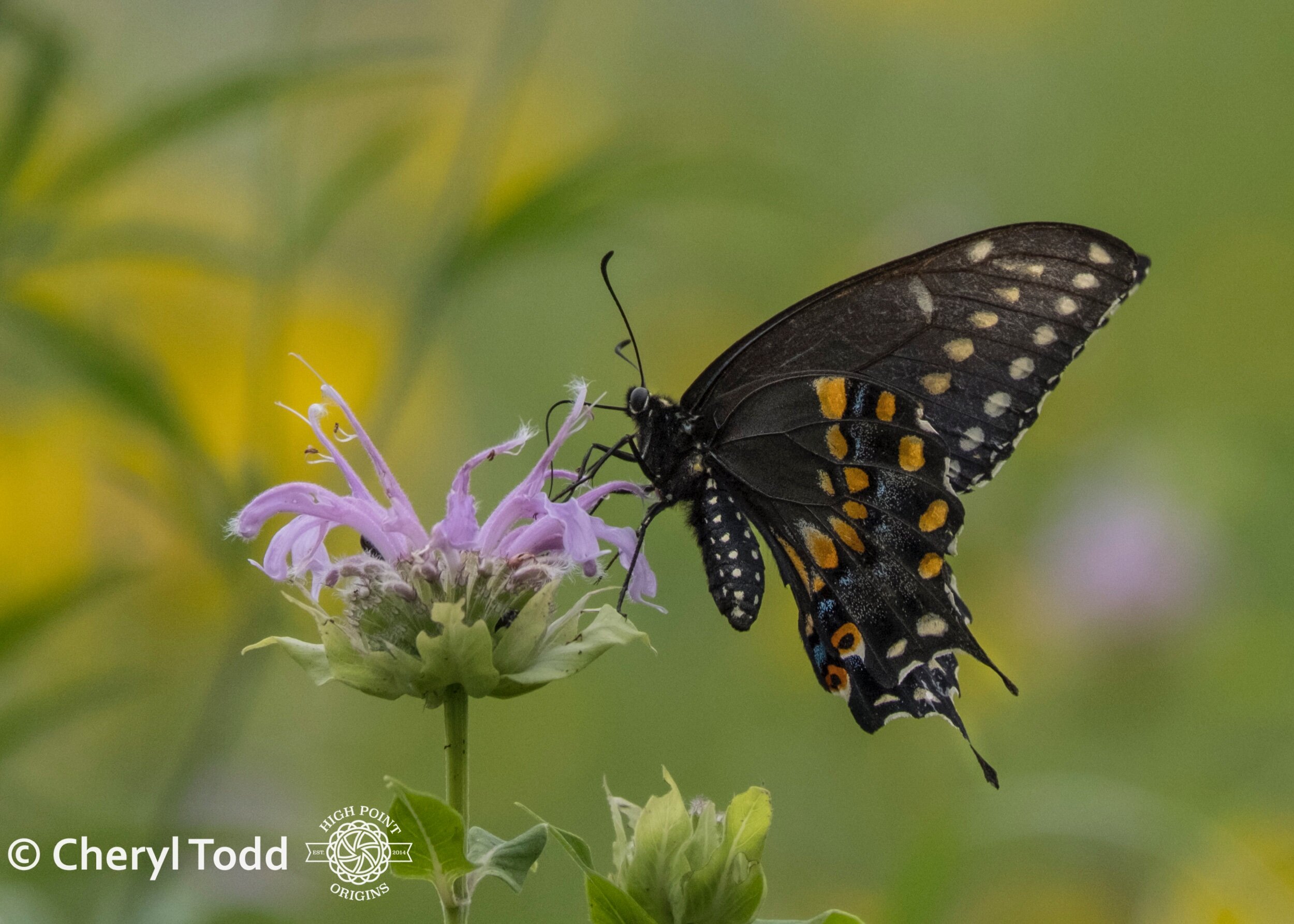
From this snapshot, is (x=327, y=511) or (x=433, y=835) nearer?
(x=433, y=835)

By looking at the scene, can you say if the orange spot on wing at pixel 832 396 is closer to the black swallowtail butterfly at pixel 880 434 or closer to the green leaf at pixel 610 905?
the black swallowtail butterfly at pixel 880 434

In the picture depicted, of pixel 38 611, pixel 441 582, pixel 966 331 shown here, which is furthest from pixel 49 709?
pixel 966 331

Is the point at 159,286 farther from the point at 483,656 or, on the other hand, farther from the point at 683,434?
the point at 483,656

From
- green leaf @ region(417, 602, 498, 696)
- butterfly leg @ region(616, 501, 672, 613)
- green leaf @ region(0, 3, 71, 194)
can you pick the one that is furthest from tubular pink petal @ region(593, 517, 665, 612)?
green leaf @ region(0, 3, 71, 194)

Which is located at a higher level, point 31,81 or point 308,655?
point 31,81

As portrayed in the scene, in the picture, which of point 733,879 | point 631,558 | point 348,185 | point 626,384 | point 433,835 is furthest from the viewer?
point 626,384

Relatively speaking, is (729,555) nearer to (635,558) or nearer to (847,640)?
(847,640)

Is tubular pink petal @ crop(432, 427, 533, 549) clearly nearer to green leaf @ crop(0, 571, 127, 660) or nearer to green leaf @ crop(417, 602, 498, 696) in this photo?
green leaf @ crop(417, 602, 498, 696)
